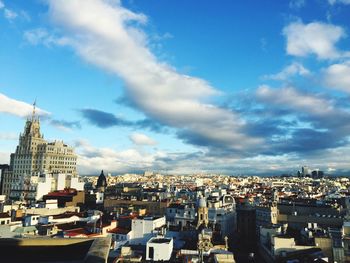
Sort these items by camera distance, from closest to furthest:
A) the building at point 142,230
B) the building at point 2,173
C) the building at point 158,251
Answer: the building at point 158,251 < the building at point 142,230 < the building at point 2,173

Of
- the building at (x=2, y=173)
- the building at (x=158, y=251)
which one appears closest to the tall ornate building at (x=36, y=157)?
the building at (x=2, y=173)

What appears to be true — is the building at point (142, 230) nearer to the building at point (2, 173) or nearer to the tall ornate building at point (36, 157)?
the tall ornate building at point (36, 157)

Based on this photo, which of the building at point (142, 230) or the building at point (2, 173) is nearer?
the building at point (142, 230)

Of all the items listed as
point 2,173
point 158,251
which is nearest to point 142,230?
point 158,251

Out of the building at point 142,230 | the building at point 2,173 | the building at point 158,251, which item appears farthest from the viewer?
the building at point 2,173

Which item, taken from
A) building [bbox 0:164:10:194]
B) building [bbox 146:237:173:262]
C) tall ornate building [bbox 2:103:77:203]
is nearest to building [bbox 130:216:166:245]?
building [bbox 146:237:173:262]

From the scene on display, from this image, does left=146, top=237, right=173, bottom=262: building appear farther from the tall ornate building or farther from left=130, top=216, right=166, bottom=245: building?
the tall ornate building

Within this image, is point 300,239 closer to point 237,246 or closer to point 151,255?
point 237,246

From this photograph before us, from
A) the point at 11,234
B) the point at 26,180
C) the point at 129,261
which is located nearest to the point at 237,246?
the point at 129,261
